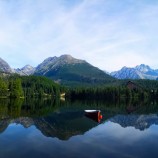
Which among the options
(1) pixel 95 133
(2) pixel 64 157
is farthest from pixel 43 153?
(1) pixel 95 133

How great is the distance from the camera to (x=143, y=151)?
1608 inches

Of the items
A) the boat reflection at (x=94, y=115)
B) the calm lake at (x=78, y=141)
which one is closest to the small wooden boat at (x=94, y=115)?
the boat reflection at (x=94, y=115)

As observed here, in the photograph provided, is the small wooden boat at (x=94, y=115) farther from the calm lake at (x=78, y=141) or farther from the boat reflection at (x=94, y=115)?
the calm lake at (x=78, y=141)

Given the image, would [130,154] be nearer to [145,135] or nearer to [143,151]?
[143,151]

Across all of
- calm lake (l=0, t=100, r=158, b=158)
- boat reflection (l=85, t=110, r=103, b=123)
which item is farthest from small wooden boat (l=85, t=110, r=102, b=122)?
calm lake (l=0, t=100, r=158, b=158)

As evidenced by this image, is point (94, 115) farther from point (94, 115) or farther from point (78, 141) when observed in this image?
point (78, 141)

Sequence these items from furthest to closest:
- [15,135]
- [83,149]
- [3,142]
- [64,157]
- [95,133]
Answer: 1. [95,133]
2. [15,135]
3. [3,142]
4. [83,149]
5. [64,157]

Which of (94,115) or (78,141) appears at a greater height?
(94,115)

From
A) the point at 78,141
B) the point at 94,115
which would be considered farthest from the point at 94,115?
the point at 78,141

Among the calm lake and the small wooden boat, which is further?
the small wooden boat

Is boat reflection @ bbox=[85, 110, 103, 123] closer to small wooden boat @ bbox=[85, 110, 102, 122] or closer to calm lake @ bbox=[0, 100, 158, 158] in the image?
small wooden boat @ bbox=[85, 110, 102, 122]

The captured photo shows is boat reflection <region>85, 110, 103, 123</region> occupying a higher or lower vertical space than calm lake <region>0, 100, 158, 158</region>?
higher

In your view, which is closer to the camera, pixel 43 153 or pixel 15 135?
pixel 43 153

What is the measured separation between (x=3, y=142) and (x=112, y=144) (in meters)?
17.4
